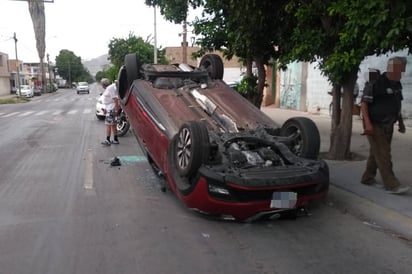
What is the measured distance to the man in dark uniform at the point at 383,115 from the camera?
6270 millimetres

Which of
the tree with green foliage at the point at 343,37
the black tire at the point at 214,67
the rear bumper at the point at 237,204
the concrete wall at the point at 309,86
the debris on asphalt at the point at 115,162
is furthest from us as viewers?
the concrete wall at the point at 309,86

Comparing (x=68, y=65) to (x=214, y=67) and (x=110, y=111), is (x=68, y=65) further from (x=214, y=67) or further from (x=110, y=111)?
(x=214, y=67)

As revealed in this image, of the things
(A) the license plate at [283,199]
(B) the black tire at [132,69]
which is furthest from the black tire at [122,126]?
(A) the license plate at [283,199]

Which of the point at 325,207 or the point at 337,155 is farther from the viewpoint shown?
the point at 337,155

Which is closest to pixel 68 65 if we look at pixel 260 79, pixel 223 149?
pixel 260 79

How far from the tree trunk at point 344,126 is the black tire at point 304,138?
2620 mm

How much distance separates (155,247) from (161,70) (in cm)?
431

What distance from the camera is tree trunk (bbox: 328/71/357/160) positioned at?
8.50 metres

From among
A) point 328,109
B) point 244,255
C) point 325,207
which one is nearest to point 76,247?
point 244,255

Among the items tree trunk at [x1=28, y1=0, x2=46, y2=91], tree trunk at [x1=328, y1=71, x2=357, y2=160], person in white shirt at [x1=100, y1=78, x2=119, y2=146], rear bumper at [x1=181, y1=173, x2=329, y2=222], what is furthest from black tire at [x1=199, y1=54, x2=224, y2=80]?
tree trunk at [x1=28, y1=0, x2=46, y2=91]

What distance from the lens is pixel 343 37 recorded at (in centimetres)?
670

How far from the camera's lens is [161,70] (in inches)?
326

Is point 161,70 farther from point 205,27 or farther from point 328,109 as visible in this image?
point 328,109

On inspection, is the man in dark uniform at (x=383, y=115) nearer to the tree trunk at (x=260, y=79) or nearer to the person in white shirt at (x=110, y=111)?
the tree trunk at (x=260, y=79)
